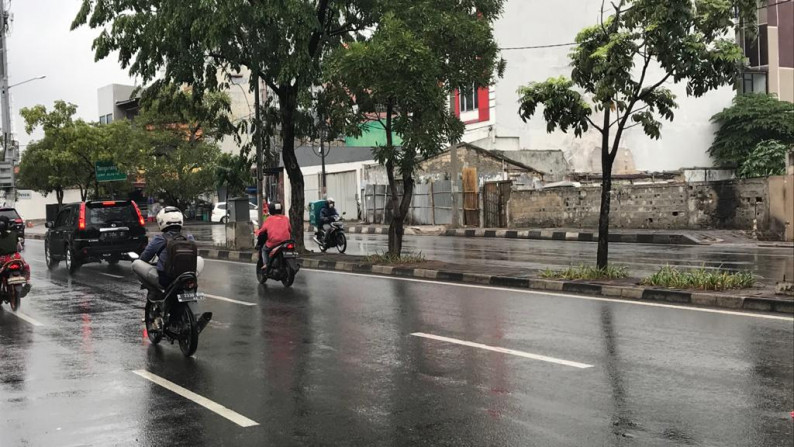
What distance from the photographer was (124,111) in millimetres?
67750

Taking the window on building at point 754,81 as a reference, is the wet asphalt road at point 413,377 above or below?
below

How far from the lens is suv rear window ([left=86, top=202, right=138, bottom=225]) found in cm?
1883

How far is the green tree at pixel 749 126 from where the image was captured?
1542 inches

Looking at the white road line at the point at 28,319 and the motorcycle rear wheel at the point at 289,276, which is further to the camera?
the motorcycle rear wheel at the point at 289,276

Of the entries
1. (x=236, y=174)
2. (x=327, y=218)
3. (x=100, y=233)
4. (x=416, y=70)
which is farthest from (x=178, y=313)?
(x=236, y=174)

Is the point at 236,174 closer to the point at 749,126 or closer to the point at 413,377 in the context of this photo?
the point at 413,377

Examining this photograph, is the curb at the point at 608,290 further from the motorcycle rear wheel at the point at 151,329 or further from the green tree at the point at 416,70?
the motorcycle rear wheel at the point at 151,329

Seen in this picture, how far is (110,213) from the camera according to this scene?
1903 centimetres

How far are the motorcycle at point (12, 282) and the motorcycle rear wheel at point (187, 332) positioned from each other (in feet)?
15.6

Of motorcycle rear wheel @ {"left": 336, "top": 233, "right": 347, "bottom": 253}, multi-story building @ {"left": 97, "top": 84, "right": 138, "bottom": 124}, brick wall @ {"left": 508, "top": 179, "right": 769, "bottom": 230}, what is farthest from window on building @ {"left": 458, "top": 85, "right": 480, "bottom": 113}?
multi-story building @ {"left": 97, "top": 84, "right": 138, "bottom": 124}

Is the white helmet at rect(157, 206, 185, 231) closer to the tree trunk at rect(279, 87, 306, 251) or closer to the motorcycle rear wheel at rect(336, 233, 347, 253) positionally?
the tree trunk at rect(279, 87, 306, 251)

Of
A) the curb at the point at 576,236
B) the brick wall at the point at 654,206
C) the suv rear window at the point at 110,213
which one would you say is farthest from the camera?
the brick wall at the point at 654,206

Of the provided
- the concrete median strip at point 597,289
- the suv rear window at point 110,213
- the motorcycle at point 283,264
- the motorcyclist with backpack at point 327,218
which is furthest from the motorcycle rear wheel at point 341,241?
the motorcycle at point 283,264

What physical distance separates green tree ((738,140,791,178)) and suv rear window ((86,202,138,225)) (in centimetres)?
2889
